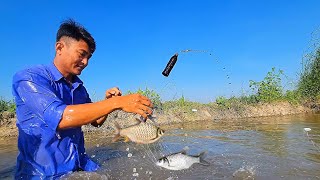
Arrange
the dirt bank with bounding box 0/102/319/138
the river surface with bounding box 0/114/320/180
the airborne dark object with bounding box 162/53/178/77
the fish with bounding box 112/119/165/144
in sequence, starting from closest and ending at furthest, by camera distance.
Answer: the fish with bounding box 112/119/165/144 < the airborne dark object with bounding box 162/53/178/77 < the river surface with bounding box 0/114/320/180 < the dirt bank with bounding box 0/102/319/138

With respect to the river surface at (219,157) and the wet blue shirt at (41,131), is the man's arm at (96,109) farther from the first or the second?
the river surface at (219,157)

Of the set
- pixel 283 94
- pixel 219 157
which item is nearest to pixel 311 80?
pixel 283 94

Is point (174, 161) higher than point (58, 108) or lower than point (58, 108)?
lower

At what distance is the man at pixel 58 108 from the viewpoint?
2814mm

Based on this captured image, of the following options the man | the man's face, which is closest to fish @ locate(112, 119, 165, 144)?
the man

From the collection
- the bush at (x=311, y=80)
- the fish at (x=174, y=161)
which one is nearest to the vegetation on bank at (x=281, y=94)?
the bush at (x=311, y=80)

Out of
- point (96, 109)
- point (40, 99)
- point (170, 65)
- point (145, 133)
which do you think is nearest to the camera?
point (96, 109)

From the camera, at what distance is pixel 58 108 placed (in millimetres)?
2836

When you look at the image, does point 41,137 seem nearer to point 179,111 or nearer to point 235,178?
point 235,178

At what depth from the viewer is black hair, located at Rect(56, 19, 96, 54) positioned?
11.6ft

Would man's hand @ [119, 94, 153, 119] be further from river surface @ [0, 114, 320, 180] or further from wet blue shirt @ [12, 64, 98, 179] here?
river surface @ [0, 114, 320, 180]

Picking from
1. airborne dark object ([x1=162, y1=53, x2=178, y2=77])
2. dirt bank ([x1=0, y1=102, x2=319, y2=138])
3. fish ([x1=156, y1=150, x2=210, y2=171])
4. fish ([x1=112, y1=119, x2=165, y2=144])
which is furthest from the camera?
dirt bank ([x1=0, y1=102, x2=319, y2=138])

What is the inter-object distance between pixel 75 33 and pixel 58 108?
1032 mm

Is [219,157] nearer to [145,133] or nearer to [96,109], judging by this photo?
[145,133]
